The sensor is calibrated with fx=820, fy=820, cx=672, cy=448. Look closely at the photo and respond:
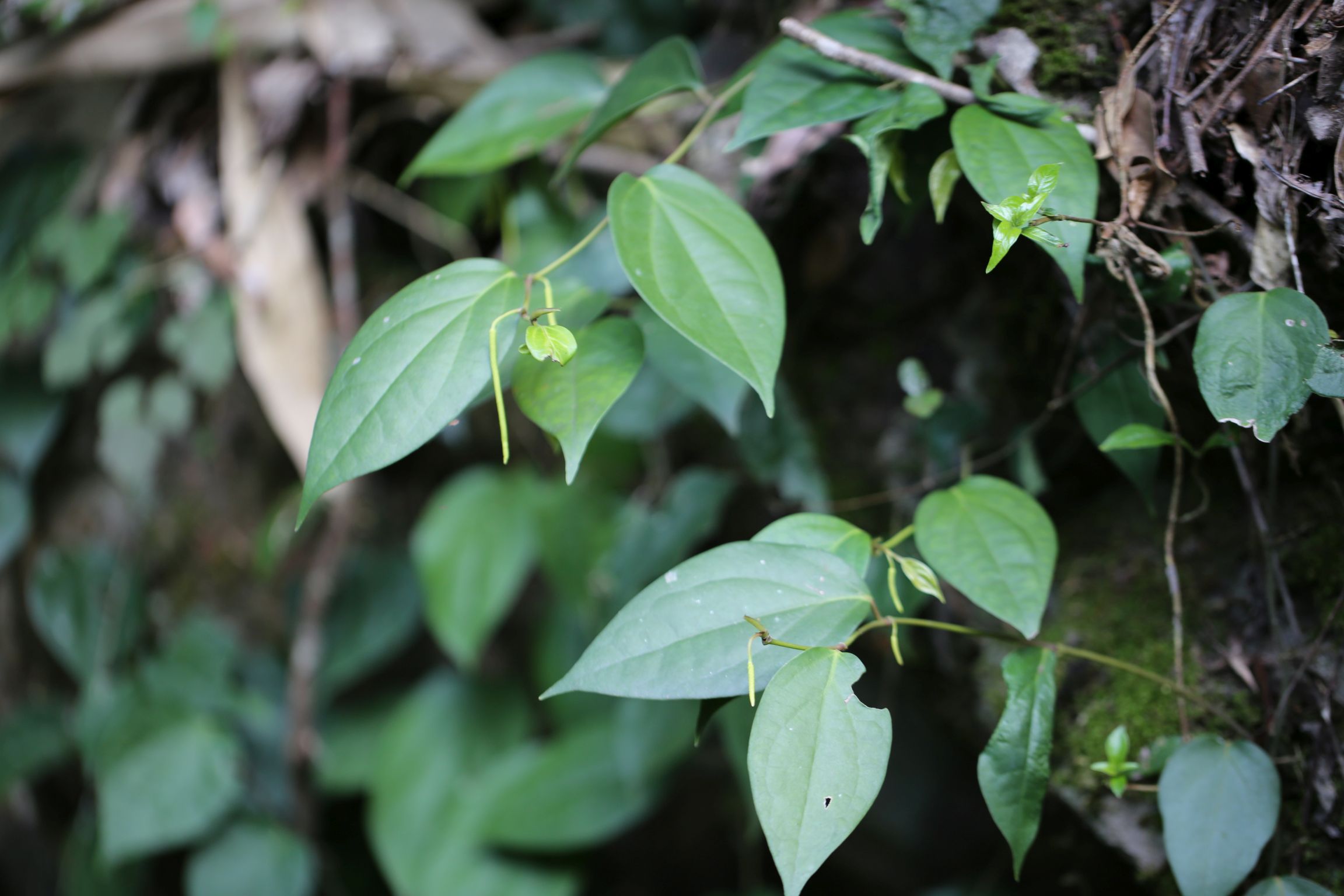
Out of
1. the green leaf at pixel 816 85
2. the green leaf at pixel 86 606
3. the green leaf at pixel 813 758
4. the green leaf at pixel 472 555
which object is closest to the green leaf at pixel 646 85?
the green leaf at pixel 816 85

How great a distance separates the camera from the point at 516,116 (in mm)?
881

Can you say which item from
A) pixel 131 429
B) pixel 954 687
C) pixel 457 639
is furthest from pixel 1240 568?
pixel 131 429

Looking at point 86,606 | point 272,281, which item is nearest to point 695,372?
point 272,281

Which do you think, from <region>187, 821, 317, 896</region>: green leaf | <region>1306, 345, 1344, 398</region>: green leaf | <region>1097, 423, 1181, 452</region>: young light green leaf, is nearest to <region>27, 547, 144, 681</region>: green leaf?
<region>187, 821, 317, 896</region>: green leaf

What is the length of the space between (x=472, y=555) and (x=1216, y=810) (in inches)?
35.4

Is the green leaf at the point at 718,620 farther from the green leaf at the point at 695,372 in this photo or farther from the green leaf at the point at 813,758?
the green leaf at the point at 695,372

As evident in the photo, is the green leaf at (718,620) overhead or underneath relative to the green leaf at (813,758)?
overhead

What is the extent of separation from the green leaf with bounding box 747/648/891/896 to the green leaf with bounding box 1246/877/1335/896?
0.92 feet

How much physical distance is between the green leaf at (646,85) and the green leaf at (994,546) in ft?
1.26

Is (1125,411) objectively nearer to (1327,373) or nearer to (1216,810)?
(1327,373)

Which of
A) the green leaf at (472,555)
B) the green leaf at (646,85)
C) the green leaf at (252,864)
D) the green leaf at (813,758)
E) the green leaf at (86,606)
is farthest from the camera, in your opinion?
the green leaf at (86,606)

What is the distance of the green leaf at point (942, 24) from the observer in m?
0.60

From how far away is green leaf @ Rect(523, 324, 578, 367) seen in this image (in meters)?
0.47

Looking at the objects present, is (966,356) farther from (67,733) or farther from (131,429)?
(67,733)
